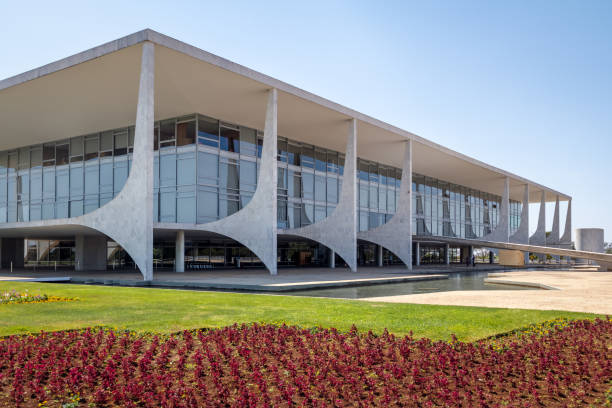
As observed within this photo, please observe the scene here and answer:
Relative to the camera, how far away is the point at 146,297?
14.5 meters

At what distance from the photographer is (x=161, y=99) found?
2914cm

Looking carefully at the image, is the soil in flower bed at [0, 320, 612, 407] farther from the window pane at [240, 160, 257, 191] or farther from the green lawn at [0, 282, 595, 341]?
the window pane at [240, 160, 257, 191]

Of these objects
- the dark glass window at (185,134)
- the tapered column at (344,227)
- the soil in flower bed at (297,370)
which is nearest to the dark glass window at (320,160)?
the tapered column at (344,227)

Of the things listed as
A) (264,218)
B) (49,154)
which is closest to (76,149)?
(49,154)

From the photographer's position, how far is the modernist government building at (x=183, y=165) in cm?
2450

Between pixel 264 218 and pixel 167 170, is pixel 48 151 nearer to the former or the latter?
pixel 167 170

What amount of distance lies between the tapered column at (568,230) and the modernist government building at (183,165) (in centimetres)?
3650

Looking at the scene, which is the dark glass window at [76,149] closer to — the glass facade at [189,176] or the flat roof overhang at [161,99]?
the glass facade at [189,176]

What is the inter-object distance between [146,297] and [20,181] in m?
31.0

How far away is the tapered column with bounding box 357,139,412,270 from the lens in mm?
40062

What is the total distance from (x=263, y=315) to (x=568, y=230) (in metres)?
79.8

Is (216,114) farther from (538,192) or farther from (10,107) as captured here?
(538,192)

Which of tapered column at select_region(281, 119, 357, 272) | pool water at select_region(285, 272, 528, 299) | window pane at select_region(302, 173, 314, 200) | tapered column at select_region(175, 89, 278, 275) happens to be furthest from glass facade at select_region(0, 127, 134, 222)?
pool water at select_region(285, 272, 528, 299)

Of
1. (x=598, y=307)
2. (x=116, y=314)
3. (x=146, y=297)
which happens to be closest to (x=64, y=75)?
(x=146, y=297)
